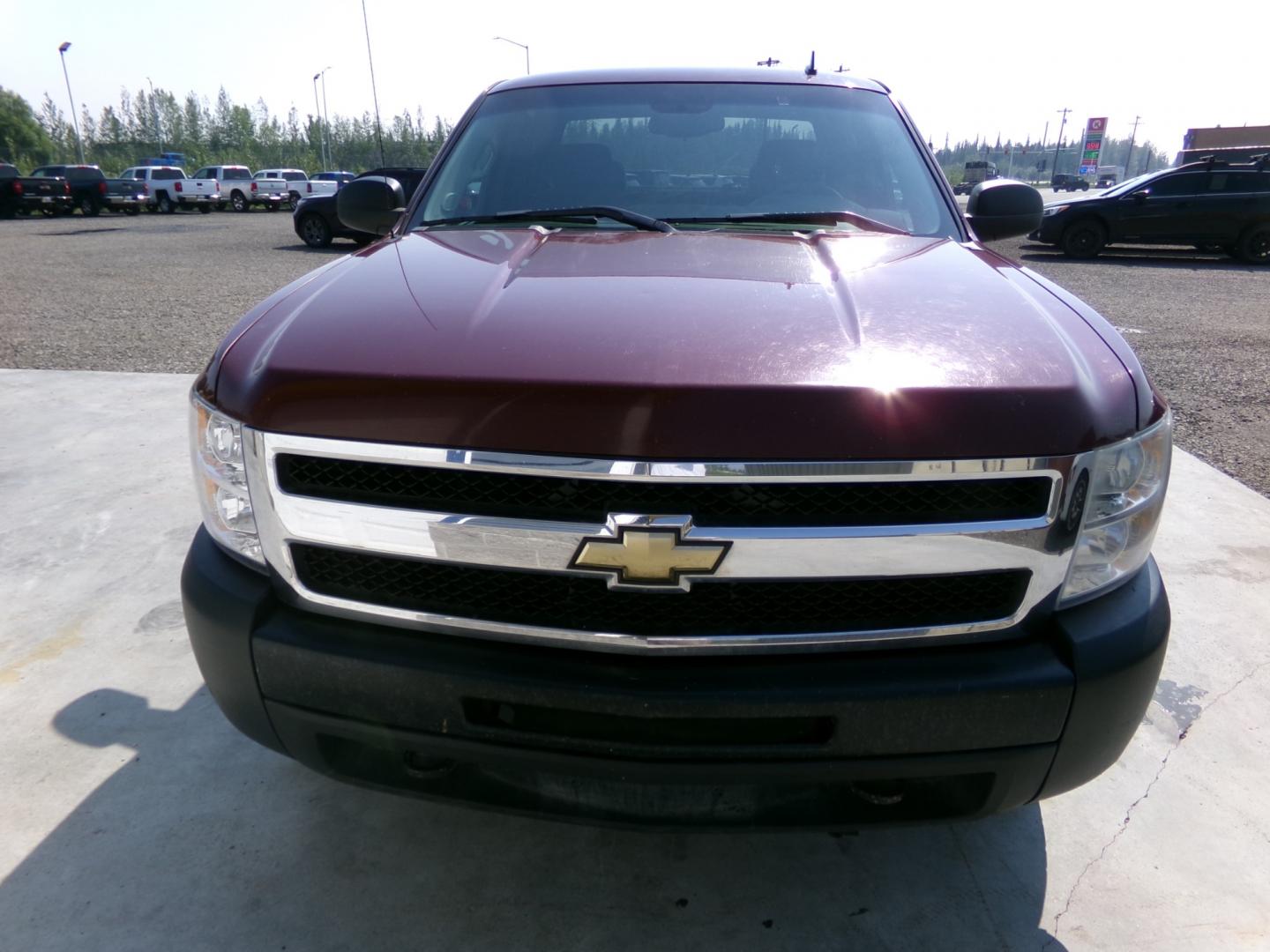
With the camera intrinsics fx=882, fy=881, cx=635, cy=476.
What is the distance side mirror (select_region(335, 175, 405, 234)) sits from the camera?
10.2 feet

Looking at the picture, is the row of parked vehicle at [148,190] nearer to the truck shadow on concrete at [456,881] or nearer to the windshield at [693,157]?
the windshield at [693,157]

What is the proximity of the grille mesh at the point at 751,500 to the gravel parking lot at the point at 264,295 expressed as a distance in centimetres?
385

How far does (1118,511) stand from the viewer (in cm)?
157

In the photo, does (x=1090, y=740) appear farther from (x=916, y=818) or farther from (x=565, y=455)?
(x=565, y=455)

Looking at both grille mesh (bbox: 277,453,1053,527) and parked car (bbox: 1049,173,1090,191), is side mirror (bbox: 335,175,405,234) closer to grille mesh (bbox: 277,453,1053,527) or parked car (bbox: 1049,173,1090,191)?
grille mesh (bbox: 277,453,1053,527)

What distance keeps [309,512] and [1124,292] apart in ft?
39.2

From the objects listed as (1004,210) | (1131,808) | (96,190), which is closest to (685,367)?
(1131,808)

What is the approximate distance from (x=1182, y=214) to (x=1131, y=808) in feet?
50.3

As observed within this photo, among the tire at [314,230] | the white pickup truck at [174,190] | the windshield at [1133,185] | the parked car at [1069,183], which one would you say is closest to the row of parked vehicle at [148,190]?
the white pickup truck at [174,190]

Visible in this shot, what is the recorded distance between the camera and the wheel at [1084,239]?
49.2 feet

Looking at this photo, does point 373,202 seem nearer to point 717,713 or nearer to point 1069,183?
point 717,713

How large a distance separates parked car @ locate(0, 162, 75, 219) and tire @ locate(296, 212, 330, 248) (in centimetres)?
1690

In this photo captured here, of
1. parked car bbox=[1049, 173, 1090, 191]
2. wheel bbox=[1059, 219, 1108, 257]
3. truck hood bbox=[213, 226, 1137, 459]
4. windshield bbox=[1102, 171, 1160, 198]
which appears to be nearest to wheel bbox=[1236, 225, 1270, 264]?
windshield bbox=[1102, 171, 1160, 198]

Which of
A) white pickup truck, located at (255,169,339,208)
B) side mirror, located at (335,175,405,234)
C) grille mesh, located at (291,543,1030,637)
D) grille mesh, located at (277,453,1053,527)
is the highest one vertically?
side mirror, located at (335,175,405,234)
